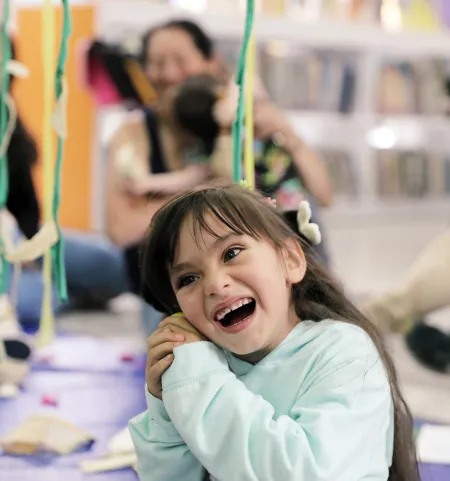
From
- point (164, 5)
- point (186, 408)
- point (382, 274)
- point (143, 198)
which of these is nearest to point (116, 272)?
point (143, 198)

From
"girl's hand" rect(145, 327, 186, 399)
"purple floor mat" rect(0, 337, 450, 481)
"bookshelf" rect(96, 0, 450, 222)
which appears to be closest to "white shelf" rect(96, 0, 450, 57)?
"bookshelf" rect(96, 0, 450, 222)

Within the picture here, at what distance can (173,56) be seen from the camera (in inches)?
76.7

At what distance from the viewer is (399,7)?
11.6 feet

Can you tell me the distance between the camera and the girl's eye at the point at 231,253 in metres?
0.76

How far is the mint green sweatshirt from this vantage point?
68cm

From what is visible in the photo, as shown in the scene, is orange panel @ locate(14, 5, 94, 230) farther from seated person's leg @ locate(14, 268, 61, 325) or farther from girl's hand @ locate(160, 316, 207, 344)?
girl's hand @ locate(160, 316, 207, 344)

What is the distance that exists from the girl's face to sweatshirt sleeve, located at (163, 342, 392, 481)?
31 mm

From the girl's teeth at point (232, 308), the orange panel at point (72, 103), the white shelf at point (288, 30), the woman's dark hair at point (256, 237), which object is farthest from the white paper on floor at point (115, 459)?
the white shelf at point (288, 30)

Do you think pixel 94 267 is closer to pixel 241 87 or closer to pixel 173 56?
pixel 173 56

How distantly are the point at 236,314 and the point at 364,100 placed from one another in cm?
278

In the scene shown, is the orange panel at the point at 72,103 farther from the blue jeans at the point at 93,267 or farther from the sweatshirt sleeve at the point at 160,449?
the sweatshirt sleeve at the point at 160,449

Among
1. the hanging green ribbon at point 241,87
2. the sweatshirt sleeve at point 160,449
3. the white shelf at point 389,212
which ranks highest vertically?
the hanging green ribbon at point 241,87

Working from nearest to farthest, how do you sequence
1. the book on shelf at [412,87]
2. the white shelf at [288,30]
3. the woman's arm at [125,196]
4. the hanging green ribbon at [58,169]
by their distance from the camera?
the hanging green ribbon at [58,169] → the woman's arm at [125,196] → the white shelf at [288,30] → the book on shelf at [412,87]

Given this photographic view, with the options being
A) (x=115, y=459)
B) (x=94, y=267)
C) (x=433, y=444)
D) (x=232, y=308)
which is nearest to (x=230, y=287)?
(x=232, y=308)
